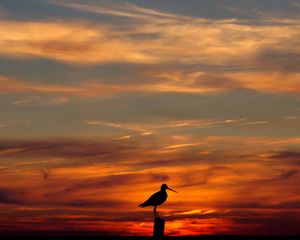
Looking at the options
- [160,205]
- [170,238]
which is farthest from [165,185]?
[170,238]

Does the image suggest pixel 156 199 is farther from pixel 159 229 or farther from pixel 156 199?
pixel 159 229

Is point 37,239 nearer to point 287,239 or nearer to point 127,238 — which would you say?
point 127,238

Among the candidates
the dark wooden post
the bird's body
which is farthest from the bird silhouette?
the dark wooden post

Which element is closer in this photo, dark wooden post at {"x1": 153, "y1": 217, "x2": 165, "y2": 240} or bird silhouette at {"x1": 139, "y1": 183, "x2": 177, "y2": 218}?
dark wooden post at {"x1": 153, "y1": 217, "x2": 165, "y2": 240}

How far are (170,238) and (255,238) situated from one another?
10.9 ft

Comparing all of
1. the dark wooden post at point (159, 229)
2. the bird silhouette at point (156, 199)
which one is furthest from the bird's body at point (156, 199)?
the dark wooden post at point (159, 229)

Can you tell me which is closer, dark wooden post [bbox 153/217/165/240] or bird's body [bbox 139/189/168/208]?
dark wooden post [bbox 153/217/165/240]

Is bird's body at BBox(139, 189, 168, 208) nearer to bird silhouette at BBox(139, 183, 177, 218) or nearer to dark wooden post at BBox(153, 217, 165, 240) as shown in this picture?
bird silhouette at BBox(139, 183, 177, 218)

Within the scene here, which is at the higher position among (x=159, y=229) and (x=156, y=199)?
(x=156, y=199)

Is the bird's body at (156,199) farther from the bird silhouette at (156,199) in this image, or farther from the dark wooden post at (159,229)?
the dark wooden post at (159,229)

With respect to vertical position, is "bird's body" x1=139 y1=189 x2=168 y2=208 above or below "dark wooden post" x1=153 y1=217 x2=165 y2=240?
above

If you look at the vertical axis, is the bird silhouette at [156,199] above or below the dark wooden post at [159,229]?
above

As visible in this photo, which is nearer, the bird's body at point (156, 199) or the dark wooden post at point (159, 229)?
the dark wooden post at point (159, 229)

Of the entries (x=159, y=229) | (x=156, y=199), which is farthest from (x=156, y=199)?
(x=159, y=229)
